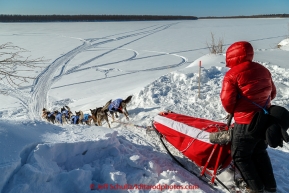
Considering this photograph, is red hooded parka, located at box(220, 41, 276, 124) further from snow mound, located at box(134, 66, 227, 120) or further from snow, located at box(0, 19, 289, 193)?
snow mound, located at box(134, 66, 227, 120)

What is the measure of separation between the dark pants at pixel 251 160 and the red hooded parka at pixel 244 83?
0.16m

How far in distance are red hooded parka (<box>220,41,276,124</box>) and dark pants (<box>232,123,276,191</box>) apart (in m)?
0.16

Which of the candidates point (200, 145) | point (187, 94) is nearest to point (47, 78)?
point (187, 94)

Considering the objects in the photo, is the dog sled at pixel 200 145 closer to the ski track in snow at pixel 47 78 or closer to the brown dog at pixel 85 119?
the brown dog at pixel 85 119

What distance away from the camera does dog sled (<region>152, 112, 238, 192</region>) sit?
8.70 feet

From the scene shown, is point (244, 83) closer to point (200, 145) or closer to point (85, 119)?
point (200, 145)

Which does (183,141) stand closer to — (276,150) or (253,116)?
(253,116)

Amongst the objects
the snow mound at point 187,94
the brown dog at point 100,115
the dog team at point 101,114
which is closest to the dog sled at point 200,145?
the snow mound at point 187,94

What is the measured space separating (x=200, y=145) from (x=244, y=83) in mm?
907

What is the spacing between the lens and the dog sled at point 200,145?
2650 millimetres

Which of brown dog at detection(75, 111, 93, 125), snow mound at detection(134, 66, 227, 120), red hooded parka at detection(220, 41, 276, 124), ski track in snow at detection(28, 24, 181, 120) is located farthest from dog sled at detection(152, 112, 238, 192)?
ski track in snow at detection(28, 24, 181, 120)

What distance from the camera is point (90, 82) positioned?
41.1ft

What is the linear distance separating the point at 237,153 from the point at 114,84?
9.71 m

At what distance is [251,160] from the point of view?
8.05 ft
